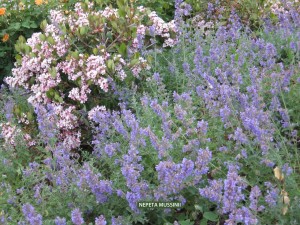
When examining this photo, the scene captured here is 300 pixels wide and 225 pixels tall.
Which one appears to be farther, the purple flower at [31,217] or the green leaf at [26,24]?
the green leaf at [26,24]

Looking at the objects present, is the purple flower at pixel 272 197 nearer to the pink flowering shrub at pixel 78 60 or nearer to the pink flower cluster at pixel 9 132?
the pink flowering shrub at pixel 78 60

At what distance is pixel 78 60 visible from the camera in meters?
4.05

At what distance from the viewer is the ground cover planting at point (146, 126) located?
8.51 feet

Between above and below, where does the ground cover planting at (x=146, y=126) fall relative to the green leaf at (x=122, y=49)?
below

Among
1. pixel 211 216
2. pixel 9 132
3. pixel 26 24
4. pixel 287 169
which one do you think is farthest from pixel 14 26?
pixel 287 169

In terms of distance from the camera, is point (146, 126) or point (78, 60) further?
point (78, 60)

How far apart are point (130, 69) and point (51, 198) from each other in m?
1.58

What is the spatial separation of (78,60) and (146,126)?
94cm

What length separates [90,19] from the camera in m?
4.23

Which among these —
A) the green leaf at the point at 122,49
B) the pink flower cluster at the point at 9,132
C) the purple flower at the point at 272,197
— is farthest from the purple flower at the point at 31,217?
the green leaf at the point at 122,49

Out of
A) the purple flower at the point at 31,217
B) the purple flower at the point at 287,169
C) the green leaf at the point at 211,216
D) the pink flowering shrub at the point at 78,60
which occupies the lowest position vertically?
the green leaf at the point at 211,216

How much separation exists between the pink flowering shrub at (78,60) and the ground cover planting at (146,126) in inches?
0.4

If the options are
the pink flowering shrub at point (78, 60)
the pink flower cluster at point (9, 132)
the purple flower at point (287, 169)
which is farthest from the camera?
the pink flowering shrub at point (78, 60)

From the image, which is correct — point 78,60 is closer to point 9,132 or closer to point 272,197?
point 9,132
